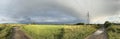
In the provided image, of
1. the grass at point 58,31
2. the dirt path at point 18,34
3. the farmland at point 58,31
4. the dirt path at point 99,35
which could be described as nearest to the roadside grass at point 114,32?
the farmland at point 58,31

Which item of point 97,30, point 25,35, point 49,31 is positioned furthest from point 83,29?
point 25,35

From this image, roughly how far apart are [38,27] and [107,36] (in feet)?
29.5

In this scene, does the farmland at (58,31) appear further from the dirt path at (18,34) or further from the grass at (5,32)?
the dirt path at (18,34)

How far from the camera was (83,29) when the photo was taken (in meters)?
A: 41.6

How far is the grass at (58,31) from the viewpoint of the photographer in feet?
134

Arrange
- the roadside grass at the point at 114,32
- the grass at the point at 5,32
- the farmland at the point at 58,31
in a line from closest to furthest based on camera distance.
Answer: the roadside grass at the point at 114,32, the farmland at the point at 58,31, the grass at the point at 5,32

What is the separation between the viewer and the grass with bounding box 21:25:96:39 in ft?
134

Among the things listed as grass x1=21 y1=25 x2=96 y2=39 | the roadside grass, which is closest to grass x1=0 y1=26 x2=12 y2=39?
grass x1=21 y1=25 x2=96 y2=39

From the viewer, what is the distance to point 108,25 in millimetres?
41812

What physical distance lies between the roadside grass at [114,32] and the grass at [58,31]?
2.12m

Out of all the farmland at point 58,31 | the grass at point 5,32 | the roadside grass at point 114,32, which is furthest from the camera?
the grass at point 5,32

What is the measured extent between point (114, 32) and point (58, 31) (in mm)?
7096

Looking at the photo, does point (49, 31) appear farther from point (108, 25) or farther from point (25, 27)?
point (108, 25)

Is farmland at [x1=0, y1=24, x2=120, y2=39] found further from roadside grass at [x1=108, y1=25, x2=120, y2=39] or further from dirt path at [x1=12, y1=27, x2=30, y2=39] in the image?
dirt path at [x1=12, y1=27, x2=30, y2=39]
